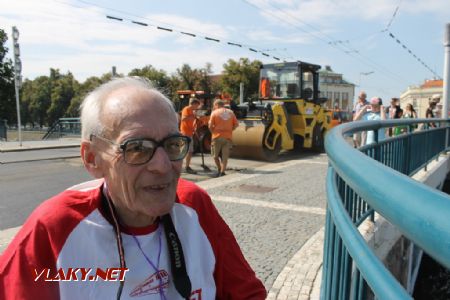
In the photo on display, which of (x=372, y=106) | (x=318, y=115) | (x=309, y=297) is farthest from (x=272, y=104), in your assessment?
(x=309, y=297)

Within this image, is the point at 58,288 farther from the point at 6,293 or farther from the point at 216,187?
the point at 216,187

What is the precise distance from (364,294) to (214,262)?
0.64 meters

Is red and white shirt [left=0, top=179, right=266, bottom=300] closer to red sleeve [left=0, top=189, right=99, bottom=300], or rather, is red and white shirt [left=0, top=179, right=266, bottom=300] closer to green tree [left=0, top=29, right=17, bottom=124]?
red sleeve [left=0, top=189, right=99, bottom=300]

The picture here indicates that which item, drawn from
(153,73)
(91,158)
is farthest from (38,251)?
(153,73)

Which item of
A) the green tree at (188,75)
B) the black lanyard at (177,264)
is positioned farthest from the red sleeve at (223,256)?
the green tree at (188,75)

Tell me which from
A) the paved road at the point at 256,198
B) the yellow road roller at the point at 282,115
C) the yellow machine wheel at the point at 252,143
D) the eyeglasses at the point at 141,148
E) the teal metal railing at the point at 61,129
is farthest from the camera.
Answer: the teal metal railing at the point at 61,129

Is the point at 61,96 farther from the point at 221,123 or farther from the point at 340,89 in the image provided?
the point at 340,89

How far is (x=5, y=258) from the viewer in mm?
1553

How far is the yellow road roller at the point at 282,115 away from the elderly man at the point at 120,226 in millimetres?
9606

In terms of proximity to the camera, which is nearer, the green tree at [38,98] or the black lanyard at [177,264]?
the black lanyard at [177,264]

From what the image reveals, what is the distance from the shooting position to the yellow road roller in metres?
11.7

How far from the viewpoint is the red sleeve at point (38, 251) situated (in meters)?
1.50

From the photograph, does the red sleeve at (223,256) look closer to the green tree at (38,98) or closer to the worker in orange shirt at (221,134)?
the worker in orange shirt at (221,134)

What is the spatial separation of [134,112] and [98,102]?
18cm
